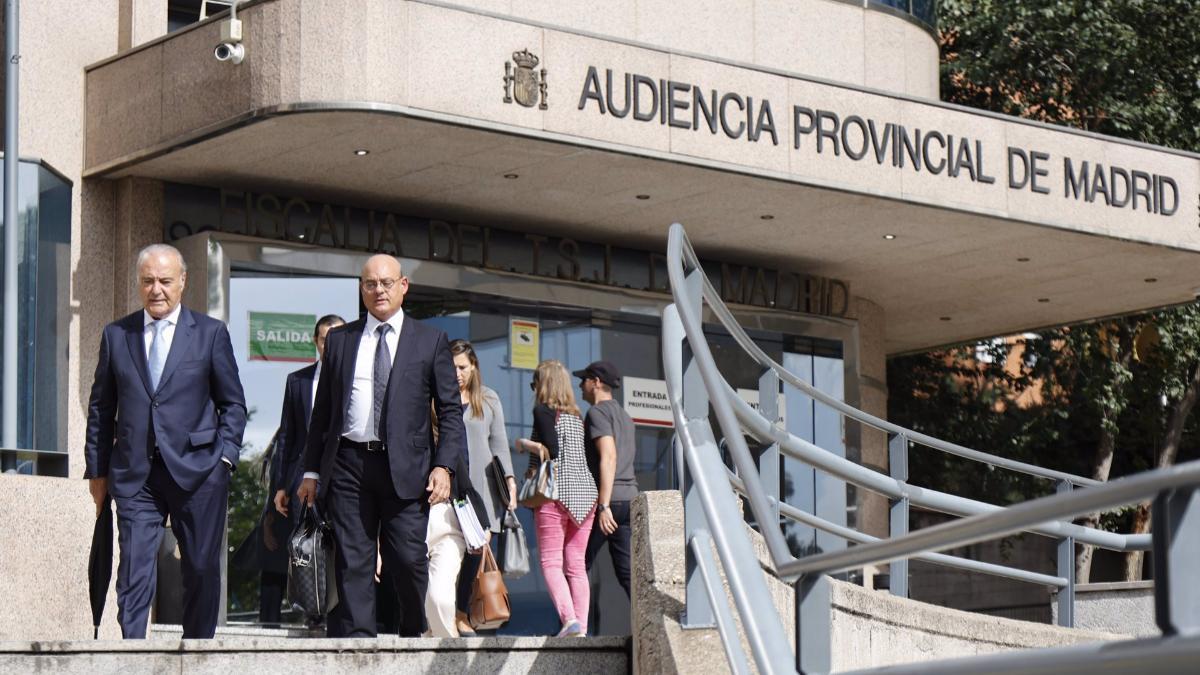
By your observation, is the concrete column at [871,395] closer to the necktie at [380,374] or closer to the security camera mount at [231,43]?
the security camera mount at [231,43]

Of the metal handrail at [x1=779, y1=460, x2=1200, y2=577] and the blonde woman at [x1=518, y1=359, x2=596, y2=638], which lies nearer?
the metal handrail at [x1=779, y1=460, x2=1200, y2=577]

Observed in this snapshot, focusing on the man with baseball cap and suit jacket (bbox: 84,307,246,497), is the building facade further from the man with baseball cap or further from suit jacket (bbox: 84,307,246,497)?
the man with baseball cap

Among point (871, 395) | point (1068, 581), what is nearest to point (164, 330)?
point (1068, 581)

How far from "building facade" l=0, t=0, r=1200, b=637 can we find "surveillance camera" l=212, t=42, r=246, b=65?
0.08 ft

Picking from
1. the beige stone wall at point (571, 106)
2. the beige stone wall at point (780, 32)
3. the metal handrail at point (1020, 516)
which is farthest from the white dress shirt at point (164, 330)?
the beige stone wall at point (780, 32)

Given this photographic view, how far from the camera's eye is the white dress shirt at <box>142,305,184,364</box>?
282 inches

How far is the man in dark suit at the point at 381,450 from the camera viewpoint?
6.75 metres

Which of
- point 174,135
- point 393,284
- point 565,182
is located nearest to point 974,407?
point 565,182

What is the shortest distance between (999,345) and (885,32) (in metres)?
8.68

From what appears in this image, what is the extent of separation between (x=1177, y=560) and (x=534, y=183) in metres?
11.1

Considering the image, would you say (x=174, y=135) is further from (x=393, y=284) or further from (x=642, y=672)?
(x=642, y=672)

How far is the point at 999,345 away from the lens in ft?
79.6

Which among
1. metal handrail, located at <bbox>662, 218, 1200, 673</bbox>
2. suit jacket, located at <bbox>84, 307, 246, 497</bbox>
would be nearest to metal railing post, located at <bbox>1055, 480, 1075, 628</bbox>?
metal handrail, located at <bbox>662, 218, 1200, 673</bbox>

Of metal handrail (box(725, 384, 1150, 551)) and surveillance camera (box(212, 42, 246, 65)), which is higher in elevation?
surveillance camera (box(212, 42, 246, 65))
